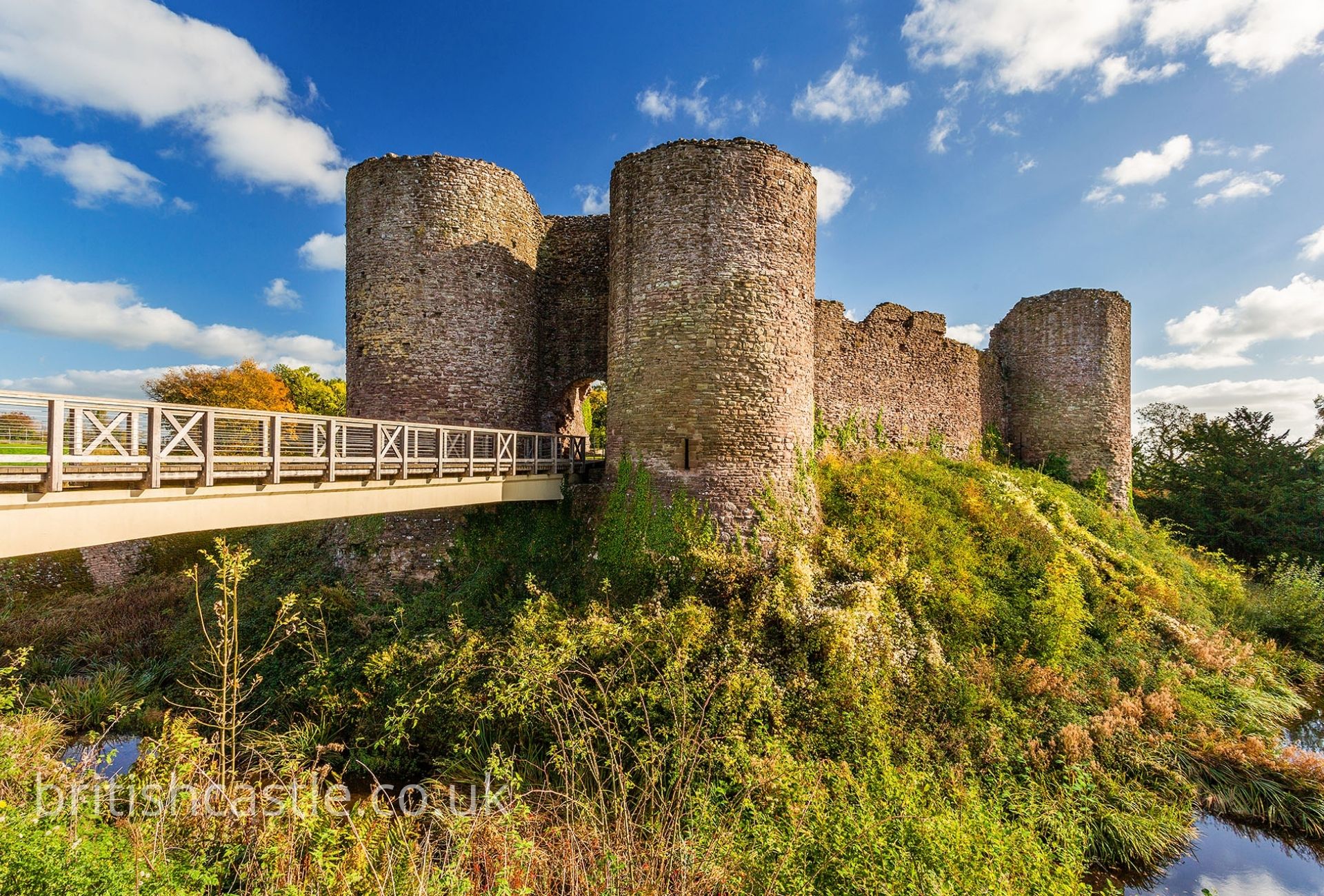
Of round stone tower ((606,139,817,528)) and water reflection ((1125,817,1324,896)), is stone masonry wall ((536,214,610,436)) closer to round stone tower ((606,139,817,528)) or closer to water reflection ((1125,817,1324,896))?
round stone tower ((606,139,817,528))

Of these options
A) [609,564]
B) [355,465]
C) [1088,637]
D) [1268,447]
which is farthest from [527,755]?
[1268,447]

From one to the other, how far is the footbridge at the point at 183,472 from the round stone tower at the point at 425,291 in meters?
3.03

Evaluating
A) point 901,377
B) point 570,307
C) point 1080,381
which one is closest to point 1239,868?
point 901,377

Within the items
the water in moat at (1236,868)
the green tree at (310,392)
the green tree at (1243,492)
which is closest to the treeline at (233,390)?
the green tree at (310,392)

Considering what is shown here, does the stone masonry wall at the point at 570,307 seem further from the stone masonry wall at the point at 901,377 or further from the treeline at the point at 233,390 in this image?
the treeline at the point at 233,390

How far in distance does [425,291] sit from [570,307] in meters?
3.52

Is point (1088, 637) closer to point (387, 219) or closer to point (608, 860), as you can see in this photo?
point (608, 860)

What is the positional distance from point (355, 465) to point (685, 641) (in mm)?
5545

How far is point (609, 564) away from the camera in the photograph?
9977mm

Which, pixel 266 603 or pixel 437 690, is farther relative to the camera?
pixel 266 603

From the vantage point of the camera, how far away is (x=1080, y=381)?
18484 millimetres

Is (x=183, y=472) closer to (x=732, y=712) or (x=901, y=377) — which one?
(x=732, y=712)

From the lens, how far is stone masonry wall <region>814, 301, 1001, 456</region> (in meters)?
14.1

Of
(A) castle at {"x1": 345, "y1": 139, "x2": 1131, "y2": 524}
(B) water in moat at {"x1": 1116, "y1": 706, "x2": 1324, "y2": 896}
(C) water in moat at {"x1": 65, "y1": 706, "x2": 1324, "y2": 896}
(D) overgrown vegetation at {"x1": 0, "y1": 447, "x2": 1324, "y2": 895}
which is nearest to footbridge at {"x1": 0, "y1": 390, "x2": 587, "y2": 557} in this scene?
(D) overgrown vegetation at {"x1": 0, "y1": 447, "x2": 1324, "y2": 895}
